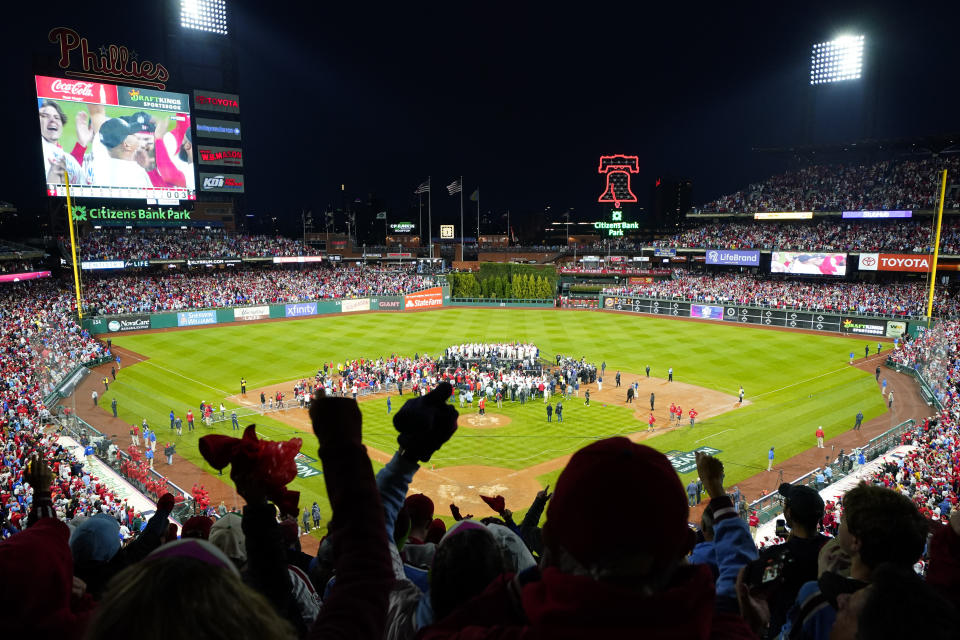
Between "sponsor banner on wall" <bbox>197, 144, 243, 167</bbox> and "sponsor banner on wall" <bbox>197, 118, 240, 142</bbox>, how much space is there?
127cm

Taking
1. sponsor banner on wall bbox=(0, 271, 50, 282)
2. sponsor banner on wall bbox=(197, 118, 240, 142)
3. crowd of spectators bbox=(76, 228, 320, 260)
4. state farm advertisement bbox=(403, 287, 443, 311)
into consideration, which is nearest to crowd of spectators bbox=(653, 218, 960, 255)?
state farm advertisement bbox=(403, 287, 443, 311)

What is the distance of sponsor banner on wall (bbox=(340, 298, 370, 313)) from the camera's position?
60500 millimetres

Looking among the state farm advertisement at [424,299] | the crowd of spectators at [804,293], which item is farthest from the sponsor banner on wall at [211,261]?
the crowd of spectators at [804,293]

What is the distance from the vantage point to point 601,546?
1.60 metres

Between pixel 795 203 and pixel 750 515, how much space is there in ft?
181

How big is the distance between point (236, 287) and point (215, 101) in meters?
22.8

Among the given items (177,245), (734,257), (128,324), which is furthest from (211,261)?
(734,257)

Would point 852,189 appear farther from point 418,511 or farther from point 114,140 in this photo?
point 114,140

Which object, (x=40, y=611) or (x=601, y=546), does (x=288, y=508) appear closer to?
(x=40, y=611)

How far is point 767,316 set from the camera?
51656 mm

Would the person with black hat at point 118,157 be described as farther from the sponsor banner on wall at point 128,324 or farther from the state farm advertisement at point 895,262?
the state farm advertisement at point 895,262

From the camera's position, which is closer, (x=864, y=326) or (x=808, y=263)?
(x=864, y=326)

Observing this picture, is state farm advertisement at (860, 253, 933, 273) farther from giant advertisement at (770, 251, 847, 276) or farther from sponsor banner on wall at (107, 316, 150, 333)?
sponsor banner on wall at (107, 316, 150, 333)

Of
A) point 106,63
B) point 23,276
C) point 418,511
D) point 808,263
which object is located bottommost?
point 23,276
